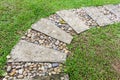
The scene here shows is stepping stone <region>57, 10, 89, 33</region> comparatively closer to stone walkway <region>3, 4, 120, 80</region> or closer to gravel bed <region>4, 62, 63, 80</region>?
stone walkway <region>3, 4, 120, 80</region>

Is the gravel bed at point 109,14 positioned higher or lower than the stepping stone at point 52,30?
lower

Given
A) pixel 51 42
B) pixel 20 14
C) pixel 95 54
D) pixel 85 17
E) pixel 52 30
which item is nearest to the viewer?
pixel 95 54

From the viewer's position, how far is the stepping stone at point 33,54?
11.3 ft

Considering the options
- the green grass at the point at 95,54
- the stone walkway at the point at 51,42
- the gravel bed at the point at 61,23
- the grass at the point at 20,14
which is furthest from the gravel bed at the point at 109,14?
the gravel bed at the point at 61,23

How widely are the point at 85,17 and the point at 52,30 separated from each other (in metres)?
0.96

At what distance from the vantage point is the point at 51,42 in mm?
3879

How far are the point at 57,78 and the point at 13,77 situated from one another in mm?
617

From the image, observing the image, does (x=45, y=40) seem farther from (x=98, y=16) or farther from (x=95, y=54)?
(x=98, y=16)

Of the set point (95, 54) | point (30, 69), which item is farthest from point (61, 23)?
point (30, 69)

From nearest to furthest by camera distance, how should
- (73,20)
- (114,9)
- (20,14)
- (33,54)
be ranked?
(33,54)
(20,14)
(73,20)
(114,9)

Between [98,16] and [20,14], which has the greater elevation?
[20,14]


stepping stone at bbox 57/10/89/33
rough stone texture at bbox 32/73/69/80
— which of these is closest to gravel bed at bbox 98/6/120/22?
stepping stone at bbox 57/10/89/33

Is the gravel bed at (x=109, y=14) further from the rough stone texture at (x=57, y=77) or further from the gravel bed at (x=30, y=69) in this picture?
the rough stone texture at (x=57, y=77)

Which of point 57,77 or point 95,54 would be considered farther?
point 95,54
